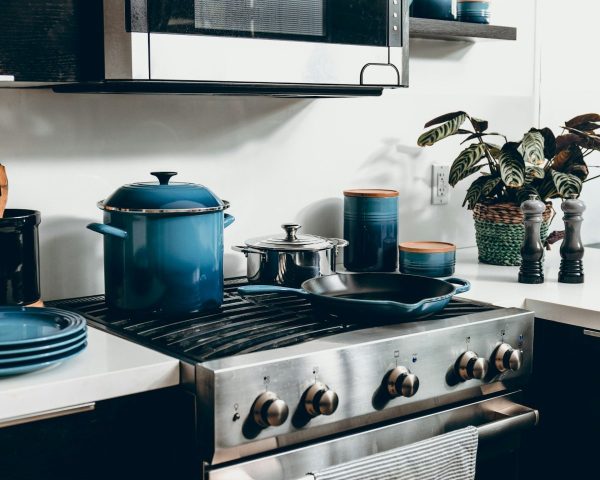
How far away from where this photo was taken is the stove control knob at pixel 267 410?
4.70 ft

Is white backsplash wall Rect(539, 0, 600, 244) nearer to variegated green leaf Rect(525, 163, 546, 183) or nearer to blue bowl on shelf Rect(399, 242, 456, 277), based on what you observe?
variegated green leaf Rect(525, 163, 546, 183)

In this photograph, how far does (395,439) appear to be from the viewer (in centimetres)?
164

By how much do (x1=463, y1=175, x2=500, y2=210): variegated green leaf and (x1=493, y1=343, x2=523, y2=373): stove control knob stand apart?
2.11ft

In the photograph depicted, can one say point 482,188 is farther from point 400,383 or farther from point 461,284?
point 400,383

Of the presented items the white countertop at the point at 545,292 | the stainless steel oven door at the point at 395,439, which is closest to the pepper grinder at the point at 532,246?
the white countertop at the point at 545,292

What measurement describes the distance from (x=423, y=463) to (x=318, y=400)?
26cm

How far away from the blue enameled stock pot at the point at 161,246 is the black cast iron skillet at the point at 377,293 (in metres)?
0.10

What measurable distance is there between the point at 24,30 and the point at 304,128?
91 centimetres

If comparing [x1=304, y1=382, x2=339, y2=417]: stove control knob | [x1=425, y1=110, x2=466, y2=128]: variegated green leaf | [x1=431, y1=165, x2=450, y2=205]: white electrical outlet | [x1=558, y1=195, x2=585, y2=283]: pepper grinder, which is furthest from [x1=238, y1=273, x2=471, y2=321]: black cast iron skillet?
[x1=431, y1=165, x2=450, y2=205]: white electrical outlet

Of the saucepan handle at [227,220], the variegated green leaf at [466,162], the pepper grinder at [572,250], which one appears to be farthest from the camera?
the variegated green leaf at [466,162]

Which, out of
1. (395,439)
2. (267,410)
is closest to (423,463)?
(395,439)

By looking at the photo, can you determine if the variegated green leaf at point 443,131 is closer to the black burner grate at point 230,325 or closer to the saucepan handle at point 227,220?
the black burner grate at point 230,325

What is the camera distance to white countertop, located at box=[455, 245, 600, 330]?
1.90 m

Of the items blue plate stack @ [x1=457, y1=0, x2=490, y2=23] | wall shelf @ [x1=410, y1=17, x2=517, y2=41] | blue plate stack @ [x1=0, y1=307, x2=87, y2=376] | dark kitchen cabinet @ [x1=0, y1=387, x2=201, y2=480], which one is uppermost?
blue plate stack @ [x1=457, y1=0, x2=490, y2=23]
